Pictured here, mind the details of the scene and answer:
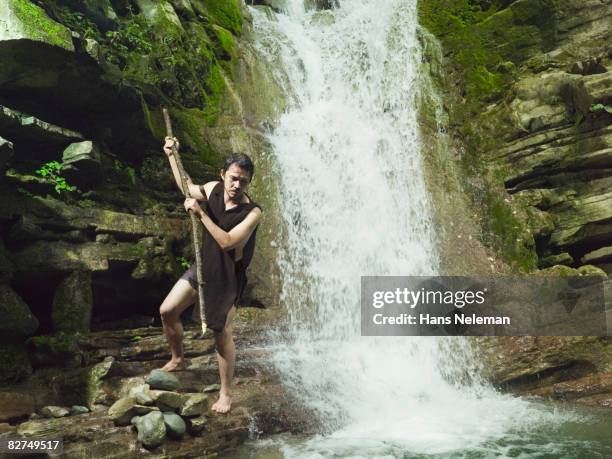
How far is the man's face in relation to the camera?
15.3 ft

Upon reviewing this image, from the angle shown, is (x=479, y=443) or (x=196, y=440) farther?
(x=479, y=443)

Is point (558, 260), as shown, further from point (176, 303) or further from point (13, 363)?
point (13, 363)

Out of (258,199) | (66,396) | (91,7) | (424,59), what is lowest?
(66,396)

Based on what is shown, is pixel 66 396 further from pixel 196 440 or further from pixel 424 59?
pixel 424 59

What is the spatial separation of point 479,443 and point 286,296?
4143mm

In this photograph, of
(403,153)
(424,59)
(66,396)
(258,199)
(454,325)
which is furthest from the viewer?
(424,59)

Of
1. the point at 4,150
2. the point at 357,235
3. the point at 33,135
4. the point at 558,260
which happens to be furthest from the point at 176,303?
the point at 558,260

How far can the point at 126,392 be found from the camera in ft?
17.8

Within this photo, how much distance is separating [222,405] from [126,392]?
4.00 feet

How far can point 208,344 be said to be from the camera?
695 centimetres

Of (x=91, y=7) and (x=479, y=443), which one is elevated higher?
(x=91, y=7)

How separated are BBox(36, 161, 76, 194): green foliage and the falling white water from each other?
3821 mm

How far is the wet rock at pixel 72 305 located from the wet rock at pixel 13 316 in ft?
1.37

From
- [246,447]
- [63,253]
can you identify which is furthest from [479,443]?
[63,253]
